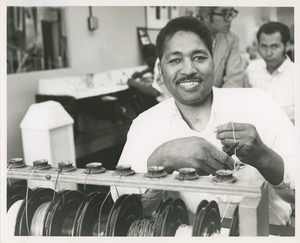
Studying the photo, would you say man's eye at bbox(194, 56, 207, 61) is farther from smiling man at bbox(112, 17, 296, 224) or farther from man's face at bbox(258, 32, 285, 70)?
man's face at bbox(258, 32, 285, 70)

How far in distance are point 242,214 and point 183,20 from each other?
1.80ft

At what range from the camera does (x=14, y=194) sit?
2.81 feet

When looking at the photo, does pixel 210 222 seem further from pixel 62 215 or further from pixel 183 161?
pixel 62 215

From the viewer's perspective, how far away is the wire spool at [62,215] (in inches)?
29.1

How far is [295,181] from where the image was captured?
91 cm

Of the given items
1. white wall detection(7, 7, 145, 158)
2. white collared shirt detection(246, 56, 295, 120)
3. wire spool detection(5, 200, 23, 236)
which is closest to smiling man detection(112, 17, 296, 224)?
wire spool detection(5, 200, 23, 236)

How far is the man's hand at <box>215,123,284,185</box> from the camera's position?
0.73 m

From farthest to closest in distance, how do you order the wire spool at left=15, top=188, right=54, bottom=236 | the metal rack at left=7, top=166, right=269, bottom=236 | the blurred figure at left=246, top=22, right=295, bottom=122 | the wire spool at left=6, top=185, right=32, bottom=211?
1. the blurred figure at left=246, top=22, right=295, bottom=122
2. the wire spool at left=6, top=185, right=32, bottom=211
3. the wire spool at left=15, top=188, right=54, bottom=236
4. the metal rack at left=7, top=166, right=269, bottom=236

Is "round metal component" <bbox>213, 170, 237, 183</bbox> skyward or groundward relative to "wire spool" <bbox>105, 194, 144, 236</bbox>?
skyward

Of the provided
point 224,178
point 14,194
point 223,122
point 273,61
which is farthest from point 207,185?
point 273,61

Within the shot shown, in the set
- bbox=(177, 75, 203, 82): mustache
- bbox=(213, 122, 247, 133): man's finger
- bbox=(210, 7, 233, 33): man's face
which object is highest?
bbox=(210, 7, 233, 33): man's face

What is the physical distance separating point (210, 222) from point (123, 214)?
169 mm

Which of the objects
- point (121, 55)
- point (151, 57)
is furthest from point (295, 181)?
point (121, 55)

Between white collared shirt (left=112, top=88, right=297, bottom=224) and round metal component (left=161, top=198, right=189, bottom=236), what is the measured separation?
16 centimetres
